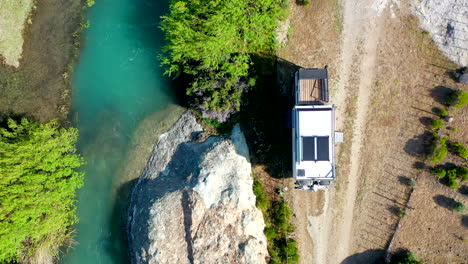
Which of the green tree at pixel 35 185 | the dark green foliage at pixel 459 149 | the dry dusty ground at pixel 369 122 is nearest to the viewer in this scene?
the green tree at pixel 35 185

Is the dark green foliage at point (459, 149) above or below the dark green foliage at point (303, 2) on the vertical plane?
below

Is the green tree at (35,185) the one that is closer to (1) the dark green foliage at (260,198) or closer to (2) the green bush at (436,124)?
(1) the dark green foliage at (260,198)

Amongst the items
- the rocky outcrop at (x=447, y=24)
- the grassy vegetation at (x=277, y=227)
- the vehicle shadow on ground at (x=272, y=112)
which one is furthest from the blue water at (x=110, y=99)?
the rocky outcrop at (x=447, y=24)

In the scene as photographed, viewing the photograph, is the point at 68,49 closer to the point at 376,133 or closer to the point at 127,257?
the point at 127,257

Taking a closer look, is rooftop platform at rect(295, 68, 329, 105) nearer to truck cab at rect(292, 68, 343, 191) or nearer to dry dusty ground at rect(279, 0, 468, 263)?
truck cab at rect(292, 68, 343, 191)

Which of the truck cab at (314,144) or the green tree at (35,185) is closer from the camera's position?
the truck cab at (314,144)

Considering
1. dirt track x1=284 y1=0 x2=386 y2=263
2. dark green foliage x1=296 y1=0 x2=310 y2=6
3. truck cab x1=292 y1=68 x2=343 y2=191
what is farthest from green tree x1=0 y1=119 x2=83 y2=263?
dark green foliage x1=296 y1=0 x2=310 y2=6

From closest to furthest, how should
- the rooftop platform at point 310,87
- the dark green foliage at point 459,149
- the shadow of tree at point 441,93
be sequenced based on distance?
the rooftop platform at point 310,87 < the dark green foliage at point 459,149 < the shadow of tree at point 441,93

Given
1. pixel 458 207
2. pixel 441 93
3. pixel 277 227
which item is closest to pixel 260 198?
pixel 277 227
